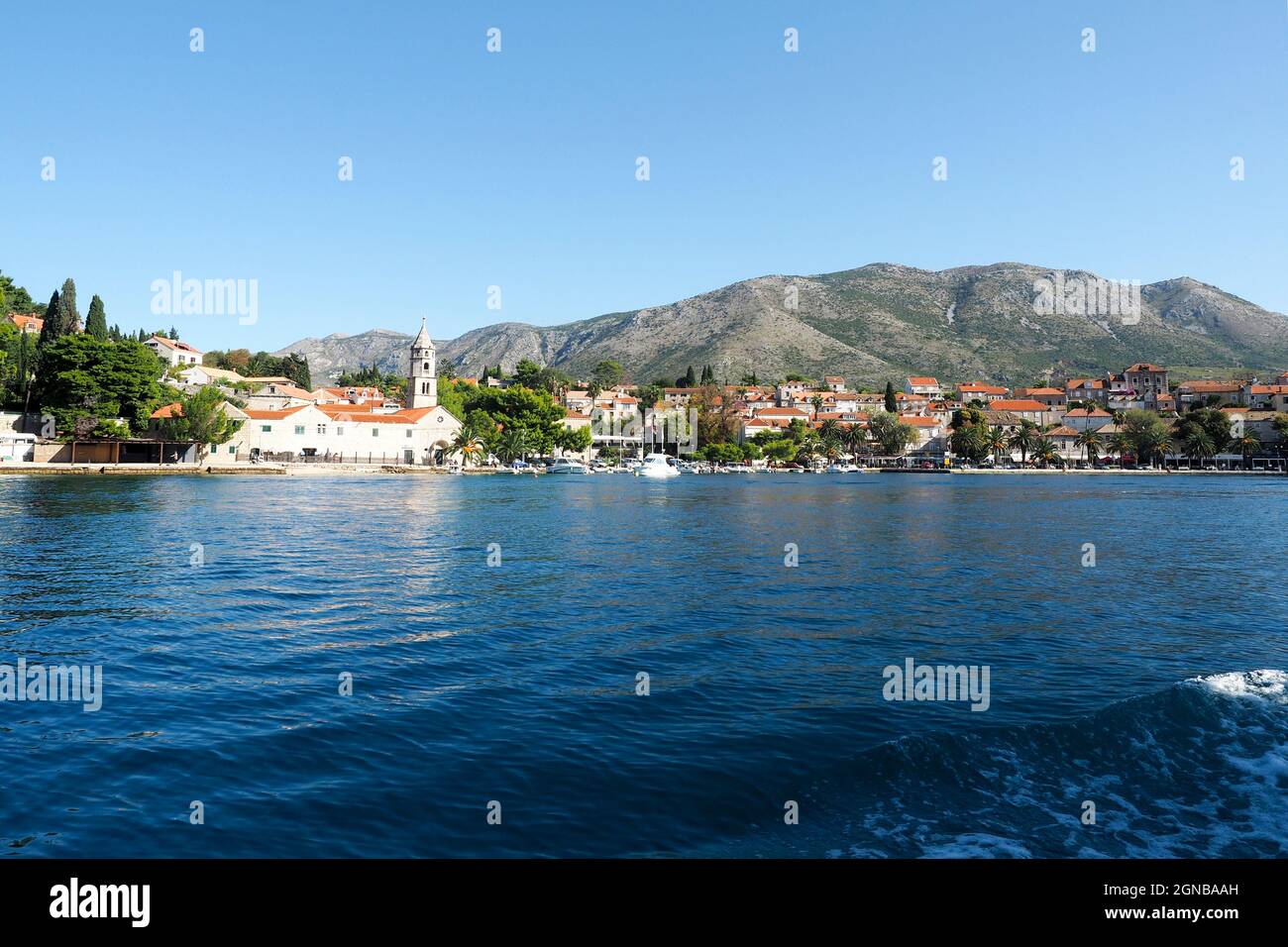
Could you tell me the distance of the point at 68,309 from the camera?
98500 mm

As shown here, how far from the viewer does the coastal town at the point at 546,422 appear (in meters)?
81.9

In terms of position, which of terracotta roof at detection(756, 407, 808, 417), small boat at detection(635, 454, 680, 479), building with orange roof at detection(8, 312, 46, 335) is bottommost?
small boat at detection(635, 454, 680, 479)

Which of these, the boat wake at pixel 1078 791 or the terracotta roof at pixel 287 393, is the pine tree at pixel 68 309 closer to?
the terracotta roof at pixel 287 393

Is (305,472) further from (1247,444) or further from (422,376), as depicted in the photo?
(1247,444)

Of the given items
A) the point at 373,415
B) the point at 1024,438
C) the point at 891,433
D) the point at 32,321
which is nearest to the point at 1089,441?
the point at 1024,438

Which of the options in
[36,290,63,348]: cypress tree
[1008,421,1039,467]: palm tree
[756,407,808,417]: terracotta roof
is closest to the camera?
[36,290,63,348]: cypress tree

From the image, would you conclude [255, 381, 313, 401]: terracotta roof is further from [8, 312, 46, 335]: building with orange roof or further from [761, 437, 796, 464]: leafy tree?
[761, 437, 796, 464]: leafy tree

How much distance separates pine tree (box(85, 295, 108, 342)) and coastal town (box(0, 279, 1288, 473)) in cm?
21

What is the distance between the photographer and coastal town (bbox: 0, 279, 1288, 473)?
269ft

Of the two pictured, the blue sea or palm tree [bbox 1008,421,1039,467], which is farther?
palm tree [bbox 1008,421,1039,467]

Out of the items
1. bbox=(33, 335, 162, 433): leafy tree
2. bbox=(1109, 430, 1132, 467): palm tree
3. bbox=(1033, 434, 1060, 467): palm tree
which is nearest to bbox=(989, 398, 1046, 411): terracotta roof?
bbox=(1109, 430, 1132, 467): palm tree

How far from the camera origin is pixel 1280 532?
133 ft
